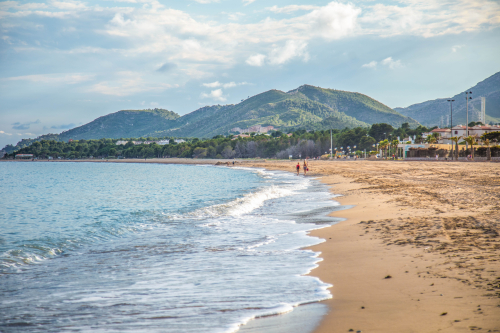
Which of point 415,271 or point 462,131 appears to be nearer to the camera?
point 415,271

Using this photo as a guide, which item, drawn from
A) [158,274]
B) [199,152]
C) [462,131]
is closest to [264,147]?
[199,152]

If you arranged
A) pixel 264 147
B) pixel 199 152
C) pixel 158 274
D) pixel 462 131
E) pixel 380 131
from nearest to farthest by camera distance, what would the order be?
1. pixel 158 274
2. pixel 462 131
3. pixel 380 131
4. pixel 264 147
5. pixel 199 152

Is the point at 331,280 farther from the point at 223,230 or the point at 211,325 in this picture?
the point at 223,230

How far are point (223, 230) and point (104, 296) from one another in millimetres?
5364

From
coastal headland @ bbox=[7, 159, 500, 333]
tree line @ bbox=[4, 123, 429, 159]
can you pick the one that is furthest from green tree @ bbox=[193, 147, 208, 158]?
coastal headland @ bbox=[7, 159, 500, 333]

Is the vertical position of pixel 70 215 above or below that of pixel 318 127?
below

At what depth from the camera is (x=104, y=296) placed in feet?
16.7

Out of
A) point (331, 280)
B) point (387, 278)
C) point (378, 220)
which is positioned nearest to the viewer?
point (387, 278)

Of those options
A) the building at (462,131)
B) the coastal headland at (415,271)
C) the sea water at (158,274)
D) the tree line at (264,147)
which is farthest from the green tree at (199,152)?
the coastal headland at (415,271)

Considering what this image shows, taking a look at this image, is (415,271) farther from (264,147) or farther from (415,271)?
(264,147)

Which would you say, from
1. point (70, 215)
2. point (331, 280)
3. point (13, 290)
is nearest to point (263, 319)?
point (331, 280)

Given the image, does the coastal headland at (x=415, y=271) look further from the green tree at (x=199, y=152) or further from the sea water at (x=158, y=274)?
the green tree at (x=199, y=152)

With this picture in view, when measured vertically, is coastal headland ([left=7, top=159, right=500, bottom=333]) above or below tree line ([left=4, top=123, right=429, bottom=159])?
below

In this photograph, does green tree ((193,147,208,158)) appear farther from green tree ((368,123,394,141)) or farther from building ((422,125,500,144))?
building ((422,125,500,144))
